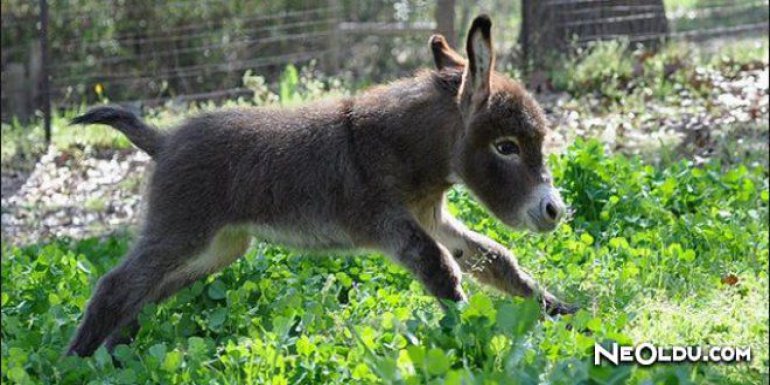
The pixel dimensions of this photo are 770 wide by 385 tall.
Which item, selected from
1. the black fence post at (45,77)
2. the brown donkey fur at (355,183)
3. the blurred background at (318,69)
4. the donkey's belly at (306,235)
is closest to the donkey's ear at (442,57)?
the brown donkey fur at (355,183)

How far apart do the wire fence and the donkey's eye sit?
7.63 meters

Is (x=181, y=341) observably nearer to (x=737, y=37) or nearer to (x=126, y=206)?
(x=126, y=206)

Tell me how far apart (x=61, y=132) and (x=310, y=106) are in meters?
6.57

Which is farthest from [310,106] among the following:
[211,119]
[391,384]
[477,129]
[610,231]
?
[391,384]

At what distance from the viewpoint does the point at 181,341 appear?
6.65 meters

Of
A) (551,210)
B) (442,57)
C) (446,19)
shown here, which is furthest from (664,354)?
(446,19)

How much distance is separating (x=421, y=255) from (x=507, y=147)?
74 cm

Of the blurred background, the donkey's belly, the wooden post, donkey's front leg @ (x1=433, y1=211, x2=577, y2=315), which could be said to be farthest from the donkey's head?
the wooden post

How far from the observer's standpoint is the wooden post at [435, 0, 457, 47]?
43.8 feet

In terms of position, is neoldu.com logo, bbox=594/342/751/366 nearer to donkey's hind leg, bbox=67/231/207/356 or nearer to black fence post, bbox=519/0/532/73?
donkey's hind leg, bbox=67/231/207/356

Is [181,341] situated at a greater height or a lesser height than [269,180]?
lesser

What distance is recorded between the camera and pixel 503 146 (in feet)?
22.0

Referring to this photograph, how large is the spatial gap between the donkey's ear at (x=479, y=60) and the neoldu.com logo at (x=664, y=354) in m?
1.77

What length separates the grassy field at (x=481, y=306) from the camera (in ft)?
17.1
